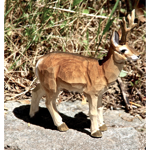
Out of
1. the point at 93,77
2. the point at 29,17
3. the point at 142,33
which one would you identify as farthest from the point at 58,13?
the point at 93,77

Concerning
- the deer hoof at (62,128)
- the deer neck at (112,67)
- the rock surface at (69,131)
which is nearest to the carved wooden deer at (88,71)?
the deer neck at (112,67)

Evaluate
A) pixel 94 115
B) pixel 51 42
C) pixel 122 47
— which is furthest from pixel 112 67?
pixel 51 42

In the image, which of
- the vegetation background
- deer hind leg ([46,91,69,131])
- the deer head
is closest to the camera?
the deer head

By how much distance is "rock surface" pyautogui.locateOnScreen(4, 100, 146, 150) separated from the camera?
7.61 ft

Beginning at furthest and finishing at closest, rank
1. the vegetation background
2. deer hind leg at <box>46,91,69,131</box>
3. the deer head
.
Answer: the vegetation background < deer hind leg at <box>46,91,69,131</box> < the deer head

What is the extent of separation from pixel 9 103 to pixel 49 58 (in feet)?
2.78

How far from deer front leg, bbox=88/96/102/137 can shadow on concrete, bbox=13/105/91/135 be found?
103 millimetres

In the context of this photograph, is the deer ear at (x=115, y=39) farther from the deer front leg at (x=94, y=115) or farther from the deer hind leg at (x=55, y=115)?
the deer hind leg at (x=55, y=115)

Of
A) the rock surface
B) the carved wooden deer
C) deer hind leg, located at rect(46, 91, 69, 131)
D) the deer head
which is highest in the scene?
the deer head

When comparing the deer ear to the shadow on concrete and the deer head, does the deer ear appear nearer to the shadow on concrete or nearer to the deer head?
the deer head

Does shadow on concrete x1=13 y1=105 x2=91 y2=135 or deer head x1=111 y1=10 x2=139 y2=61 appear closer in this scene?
deer head x1=111 y1=10 x2=139 y2=61

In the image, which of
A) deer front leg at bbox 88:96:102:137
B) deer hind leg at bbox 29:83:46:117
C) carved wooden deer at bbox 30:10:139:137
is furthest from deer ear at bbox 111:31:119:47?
deer hind leg at bbox 29:83:46:117

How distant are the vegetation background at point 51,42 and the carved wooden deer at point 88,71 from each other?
0.76m

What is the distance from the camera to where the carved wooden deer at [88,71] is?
2.28 m
